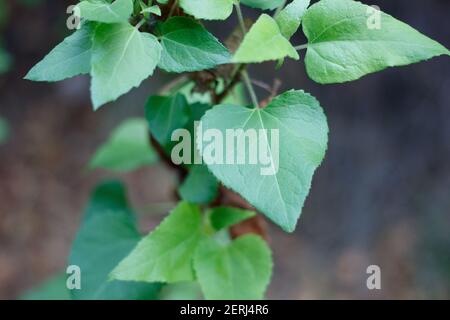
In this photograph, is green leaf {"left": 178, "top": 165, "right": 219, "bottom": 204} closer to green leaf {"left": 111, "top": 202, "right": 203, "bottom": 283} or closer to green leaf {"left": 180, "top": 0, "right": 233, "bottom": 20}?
green leaf {"left": 111, "top": 202, "right": 203, "bottom": 283}

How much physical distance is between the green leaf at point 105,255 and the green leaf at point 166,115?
163 millimetres

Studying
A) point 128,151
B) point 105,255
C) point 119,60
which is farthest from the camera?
point 128,151

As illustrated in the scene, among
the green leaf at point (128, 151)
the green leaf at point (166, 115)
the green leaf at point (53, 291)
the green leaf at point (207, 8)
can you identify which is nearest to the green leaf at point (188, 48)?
the green leaf at point (207, 8)

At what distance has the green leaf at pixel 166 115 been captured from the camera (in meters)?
0.66

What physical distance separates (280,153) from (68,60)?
22 cm

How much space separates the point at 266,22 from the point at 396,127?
4.30ft

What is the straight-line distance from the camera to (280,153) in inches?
19.9

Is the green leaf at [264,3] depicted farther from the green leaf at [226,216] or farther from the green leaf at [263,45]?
the green leaf at [226,216]

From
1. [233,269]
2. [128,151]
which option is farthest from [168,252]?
[128,151]

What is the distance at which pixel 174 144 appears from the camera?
67cm

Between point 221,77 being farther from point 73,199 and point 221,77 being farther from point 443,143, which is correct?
point 73,199

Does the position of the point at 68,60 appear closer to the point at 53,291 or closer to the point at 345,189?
the point at 53,291
